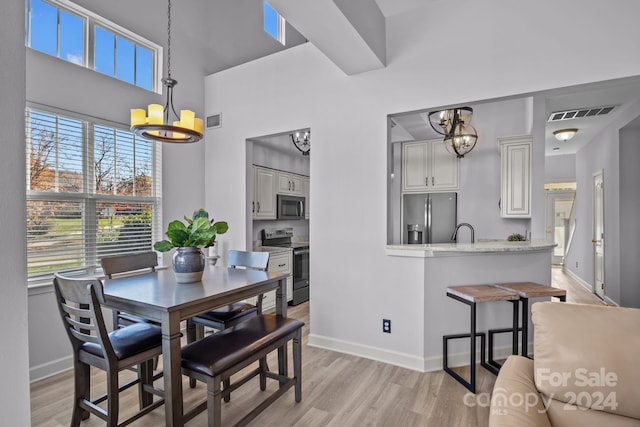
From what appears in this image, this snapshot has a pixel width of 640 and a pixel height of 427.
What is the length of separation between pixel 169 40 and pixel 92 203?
2017 mm

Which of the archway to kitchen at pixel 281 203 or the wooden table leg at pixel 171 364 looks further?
the archway to kitchen at pixel 281 203

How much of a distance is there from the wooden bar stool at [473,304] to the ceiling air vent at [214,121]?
10.4 ft

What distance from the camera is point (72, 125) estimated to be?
300cm

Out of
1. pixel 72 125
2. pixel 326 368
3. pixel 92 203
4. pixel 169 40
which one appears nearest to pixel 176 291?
pixel 326 368

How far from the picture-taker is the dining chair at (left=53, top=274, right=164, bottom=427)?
5.73 feet

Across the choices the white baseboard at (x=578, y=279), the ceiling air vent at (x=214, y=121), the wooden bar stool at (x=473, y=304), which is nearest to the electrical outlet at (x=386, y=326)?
the wooden bar stool at (x=473, y=304)

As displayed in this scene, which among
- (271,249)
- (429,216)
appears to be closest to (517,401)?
(271,249)

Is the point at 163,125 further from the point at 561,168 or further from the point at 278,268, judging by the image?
the point at 561,168

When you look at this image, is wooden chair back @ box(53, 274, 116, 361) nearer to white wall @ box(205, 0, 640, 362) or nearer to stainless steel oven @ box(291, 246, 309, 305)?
white wall @ box(205, 0, 640, 362)

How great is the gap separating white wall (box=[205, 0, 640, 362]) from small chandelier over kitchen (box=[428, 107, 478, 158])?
3.09 ft

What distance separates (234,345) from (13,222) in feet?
4.36

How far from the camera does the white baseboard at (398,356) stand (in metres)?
2.86

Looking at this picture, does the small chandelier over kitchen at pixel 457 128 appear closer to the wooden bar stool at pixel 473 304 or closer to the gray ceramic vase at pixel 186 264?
the wooden bar stool at pixel 473 304

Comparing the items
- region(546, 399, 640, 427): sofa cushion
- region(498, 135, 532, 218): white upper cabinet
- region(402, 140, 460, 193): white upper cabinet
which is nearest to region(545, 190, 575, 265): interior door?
region(402, 140, 460, 193): white upper cabinet
